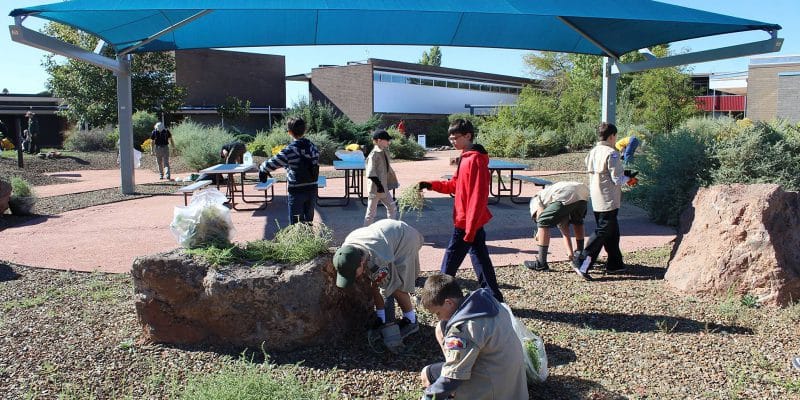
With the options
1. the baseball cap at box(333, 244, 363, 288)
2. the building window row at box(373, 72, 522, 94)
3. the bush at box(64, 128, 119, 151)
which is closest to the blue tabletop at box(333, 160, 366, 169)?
the baseball cap at box(333, 244, 363, 288)

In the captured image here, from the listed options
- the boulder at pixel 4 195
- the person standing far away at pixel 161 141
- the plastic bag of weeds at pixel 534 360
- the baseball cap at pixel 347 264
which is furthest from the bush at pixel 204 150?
the plastic bag of weeds at pixel 534 360

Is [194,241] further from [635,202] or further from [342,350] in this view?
[635,202]

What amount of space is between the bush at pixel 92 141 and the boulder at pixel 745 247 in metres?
26.1

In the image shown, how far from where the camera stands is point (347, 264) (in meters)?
4.12

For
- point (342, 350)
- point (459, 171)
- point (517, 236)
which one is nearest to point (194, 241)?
point (342, 350)

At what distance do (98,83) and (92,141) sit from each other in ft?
9.53

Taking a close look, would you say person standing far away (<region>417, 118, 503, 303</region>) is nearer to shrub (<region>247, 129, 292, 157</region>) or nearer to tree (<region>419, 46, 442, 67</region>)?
shrub (<region>247, 129, 292, 157</region>)

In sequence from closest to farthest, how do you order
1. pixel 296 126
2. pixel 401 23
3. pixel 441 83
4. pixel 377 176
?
1. pixel 296 126
2. pixel 377 176
3. pixel 401 23
4. pixel 441 83

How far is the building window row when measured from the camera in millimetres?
44594

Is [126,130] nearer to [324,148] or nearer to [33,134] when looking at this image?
[324,148]

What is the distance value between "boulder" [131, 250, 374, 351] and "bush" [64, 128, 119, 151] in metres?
25.3

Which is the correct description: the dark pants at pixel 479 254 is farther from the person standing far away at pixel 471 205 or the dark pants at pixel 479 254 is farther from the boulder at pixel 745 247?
the boulder at pixel 745 247

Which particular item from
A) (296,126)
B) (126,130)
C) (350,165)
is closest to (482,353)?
(296,126)

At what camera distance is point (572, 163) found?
2009cm
